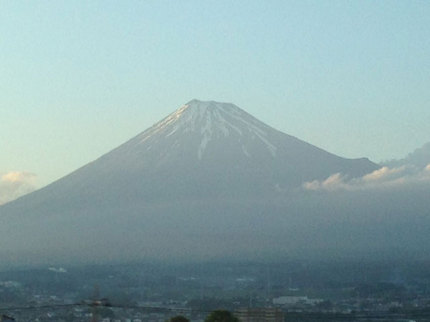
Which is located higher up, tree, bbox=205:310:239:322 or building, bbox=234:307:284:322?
building, bbox=234:307:284:322

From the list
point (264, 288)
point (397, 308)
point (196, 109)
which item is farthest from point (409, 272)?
point (196, 109)

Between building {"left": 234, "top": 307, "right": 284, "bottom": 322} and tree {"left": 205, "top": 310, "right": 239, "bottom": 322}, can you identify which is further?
building {"left": 234, "top": 307, "right": 284, "bottom": 322}

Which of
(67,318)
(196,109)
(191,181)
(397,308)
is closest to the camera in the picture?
(67,318)

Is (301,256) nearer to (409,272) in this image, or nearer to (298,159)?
(409,272)

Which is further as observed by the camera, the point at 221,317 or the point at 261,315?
the point at 261,315

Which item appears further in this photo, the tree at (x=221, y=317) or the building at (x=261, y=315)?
the building at (x=261, y=315)

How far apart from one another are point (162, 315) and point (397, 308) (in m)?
11.5

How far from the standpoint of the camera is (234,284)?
90938mm

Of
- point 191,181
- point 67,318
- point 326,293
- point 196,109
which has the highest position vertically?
point 196,109

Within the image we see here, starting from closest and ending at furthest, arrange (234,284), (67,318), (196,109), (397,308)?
(67,318)
(397,308)
(234,284)
(196,109)

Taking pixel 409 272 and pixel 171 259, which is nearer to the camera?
pixel 409 272

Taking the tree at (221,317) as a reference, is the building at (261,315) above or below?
above

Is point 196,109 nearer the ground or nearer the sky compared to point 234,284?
nearer the sky

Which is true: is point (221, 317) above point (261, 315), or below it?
below
